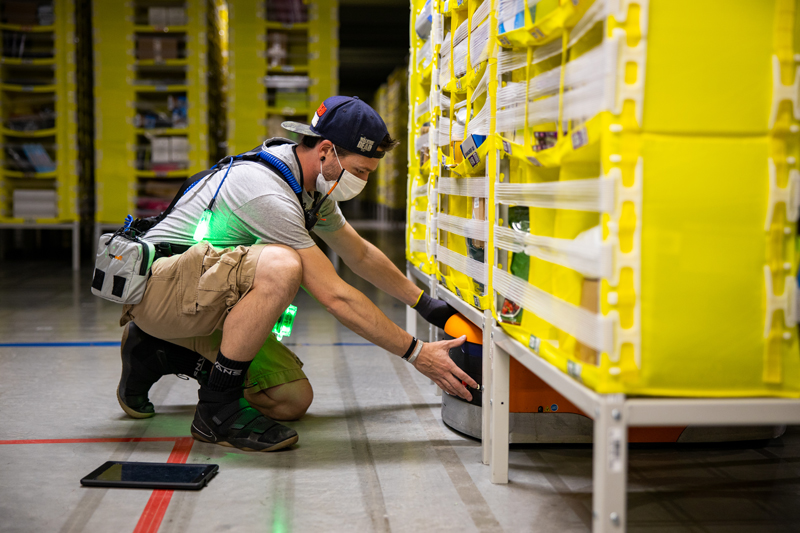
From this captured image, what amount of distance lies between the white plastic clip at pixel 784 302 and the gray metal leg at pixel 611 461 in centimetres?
34

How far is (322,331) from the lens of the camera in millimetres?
4820

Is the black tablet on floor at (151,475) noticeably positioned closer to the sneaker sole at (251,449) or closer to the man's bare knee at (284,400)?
the sneaker sole at (251,449)

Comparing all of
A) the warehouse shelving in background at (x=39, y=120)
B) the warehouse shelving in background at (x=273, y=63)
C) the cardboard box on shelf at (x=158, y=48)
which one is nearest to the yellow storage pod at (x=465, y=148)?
the warehouse shelving in background at (x=273, y=63)

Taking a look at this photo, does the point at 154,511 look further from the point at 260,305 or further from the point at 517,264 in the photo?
the point at 517,264

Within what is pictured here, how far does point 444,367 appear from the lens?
249 cm

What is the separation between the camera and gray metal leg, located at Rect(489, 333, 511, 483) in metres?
2.21

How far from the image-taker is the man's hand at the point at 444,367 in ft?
8.11

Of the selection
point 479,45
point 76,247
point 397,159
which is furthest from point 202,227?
point 397,159

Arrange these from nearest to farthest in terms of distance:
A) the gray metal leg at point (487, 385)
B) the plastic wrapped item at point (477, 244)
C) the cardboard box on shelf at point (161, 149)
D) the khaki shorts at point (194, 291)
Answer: the gray metal leg at point (487, 385)
the plastic wrapped item at point (477, 244)
the khaki shorts at point (194, 291)
the cardboard box on shelf at point (161, 149)

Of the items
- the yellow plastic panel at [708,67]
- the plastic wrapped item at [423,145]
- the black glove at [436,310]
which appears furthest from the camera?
the plastic wrapped item at [423,145]

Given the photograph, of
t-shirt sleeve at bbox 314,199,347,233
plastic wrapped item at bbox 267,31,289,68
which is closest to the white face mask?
t-shirt sleeve at bbox 314,199,347,233

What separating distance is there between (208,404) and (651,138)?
1.79 metres

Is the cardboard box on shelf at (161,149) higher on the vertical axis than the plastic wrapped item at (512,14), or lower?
higher

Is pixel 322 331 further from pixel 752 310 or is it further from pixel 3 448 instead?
pixel 752 310
